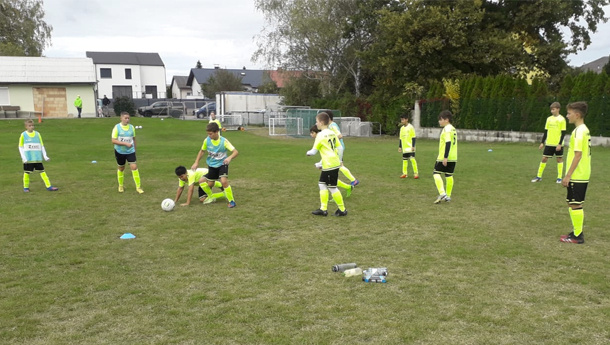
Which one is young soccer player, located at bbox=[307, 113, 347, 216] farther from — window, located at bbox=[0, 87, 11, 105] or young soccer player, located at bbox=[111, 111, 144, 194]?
window, located at bbox=[0, 87, 11, 105]

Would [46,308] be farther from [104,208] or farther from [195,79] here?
[195,79]

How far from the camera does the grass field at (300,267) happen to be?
4.39 meters

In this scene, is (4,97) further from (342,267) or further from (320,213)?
(342,267)

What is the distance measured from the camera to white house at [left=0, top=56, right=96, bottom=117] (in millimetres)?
40312

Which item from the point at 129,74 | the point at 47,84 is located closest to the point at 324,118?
the point at 47,84

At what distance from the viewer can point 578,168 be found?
7.01 metres

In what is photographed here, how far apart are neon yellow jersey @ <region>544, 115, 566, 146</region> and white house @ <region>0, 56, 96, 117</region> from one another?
39.5 m

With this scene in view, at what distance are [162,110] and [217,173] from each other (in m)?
43.1

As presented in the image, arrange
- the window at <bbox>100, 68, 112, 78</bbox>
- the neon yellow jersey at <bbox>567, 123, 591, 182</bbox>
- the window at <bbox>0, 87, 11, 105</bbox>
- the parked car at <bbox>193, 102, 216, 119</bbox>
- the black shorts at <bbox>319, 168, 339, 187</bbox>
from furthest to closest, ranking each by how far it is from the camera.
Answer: the window at <bbox>100, 68, 112, 78</bbox> < the parked car at <bbox>193, 102, 216, 119</bbox> < the window at <bbox>0, 87, 11, 105</bbox> < the black shorts at <bbox>319, 168, 339, 187</bbox> < the neon yellow jersey at <bbox>567, 123, 591, 182</bbox>

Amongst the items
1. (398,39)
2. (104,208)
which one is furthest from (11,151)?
(398,39)

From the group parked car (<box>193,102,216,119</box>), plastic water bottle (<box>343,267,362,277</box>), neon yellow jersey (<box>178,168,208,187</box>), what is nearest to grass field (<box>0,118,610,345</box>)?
plastic water bottle (<box>343,267,362,277</box>)

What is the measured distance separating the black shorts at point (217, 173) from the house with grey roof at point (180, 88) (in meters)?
82.1

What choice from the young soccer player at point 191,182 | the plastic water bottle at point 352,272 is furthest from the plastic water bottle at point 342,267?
the young soccer player at point 191,182

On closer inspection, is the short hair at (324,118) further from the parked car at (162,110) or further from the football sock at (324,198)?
the parked car at (162,110)
